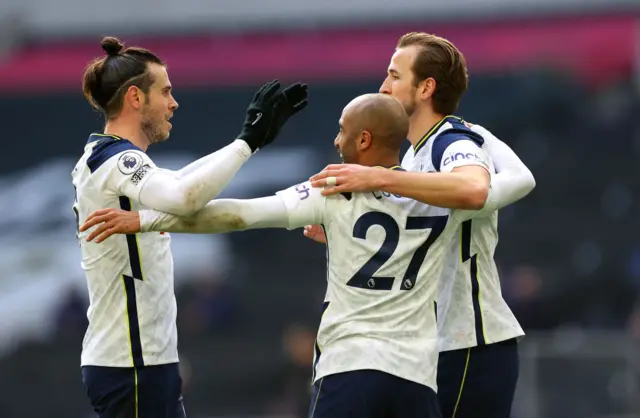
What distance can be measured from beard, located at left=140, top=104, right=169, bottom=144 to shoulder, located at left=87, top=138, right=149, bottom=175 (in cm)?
22

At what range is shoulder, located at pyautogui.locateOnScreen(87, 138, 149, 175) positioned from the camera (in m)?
4.67

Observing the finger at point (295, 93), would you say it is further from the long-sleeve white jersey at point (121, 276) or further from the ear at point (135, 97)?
the ear at point (135, 97)

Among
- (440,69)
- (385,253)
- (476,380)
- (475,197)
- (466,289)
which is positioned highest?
(440,69)

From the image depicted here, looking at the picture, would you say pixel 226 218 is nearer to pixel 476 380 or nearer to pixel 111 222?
pixel 111 222

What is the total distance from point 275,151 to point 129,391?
1556 centimetres

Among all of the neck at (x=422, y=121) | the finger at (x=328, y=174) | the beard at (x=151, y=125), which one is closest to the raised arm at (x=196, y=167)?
the beard at (x=151, y=125)

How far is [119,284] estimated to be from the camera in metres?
4.83

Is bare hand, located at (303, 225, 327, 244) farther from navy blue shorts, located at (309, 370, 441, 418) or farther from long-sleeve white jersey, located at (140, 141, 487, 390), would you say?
navy blue shorts, located at (309, 370, 441, 418)

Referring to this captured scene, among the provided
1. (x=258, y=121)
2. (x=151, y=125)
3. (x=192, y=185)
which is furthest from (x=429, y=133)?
(x=151, y=125)

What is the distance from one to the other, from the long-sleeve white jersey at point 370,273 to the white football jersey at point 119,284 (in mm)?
435

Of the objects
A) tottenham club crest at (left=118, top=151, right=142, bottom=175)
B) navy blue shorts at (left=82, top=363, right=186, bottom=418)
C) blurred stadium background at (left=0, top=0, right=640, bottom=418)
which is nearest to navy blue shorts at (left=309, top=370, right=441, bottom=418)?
navy blue shorts at (left=82, top=363, right=186, bottom=418)

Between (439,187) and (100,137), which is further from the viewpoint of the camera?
(100,137)

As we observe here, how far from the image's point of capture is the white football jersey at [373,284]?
14.0 feet

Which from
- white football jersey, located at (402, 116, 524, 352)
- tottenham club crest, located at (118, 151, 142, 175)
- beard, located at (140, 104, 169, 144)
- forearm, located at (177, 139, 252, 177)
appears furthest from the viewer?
beard, located at (140, 104, 169, 144)
